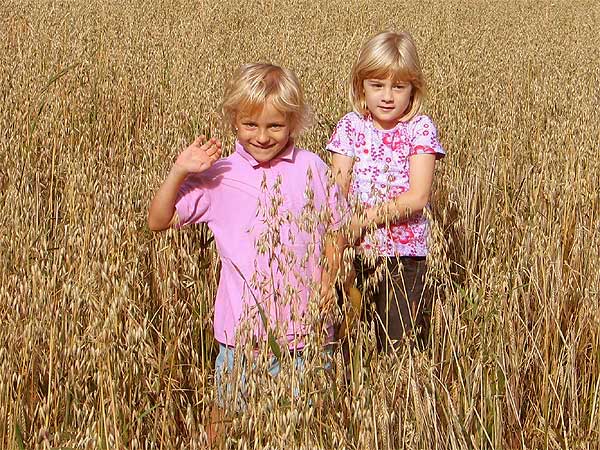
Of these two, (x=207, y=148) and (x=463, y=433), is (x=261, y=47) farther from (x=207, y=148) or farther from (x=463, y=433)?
(x=463, y=433)

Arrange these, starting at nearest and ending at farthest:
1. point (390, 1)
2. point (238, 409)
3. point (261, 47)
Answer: point (238, 409), point (261, 47), point (390, 1)

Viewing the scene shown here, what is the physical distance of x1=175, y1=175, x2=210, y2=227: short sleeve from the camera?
1.88m

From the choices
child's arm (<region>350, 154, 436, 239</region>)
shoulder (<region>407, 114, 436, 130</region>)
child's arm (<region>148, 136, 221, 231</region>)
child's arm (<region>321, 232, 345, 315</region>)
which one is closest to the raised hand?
child's arm (<region>148, 136, 221, 231</region>)

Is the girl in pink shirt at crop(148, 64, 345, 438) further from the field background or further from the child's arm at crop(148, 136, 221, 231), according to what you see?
the field background

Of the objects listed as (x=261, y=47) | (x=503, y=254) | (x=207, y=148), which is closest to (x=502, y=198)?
(x=503, y=254)

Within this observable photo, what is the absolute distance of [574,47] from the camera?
6.98m

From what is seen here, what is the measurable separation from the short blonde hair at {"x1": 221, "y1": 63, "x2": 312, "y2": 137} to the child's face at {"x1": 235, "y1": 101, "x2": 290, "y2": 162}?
1 centimetres

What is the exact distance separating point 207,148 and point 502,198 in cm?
147

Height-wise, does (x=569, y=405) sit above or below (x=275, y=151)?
below

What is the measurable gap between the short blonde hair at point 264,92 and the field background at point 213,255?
378mm

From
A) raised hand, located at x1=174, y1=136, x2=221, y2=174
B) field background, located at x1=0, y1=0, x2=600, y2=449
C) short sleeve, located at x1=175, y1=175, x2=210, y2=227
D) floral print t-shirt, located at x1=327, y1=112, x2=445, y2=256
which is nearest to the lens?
field background, located at x1=0, y1=0, x2=600, y2=449

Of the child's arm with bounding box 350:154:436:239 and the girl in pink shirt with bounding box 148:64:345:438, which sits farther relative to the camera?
the child's arm with bounding box 350:154:436:239

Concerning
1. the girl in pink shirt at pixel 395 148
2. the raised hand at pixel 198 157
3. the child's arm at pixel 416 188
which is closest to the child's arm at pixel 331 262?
the raised hand at pixel 198 157

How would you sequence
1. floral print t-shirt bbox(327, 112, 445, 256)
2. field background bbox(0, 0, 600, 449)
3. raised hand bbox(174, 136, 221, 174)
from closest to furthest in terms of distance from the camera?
field background bbox(0, 0, 600, 449)
raised hand bbox(174, 136, 221, 174)
floral print t-shirt bbox(327, 112, 445, 256)
